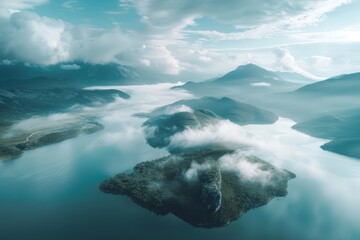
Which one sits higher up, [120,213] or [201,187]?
[201,187]

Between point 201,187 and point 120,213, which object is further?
point 201,187

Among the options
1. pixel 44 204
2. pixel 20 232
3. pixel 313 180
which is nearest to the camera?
pixel 20 232

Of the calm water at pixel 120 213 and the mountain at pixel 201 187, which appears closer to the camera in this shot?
the calm water at pixel 120 213

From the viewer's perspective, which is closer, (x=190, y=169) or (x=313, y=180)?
(x=190, y=169)

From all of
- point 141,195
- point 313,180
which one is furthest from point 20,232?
point 313,180

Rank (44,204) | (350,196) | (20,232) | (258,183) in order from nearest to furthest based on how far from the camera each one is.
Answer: (20,232), (44,204), (258,183), (350,196)

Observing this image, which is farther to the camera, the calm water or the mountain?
the mountain

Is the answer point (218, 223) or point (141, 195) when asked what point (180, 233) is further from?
point (141, 195)

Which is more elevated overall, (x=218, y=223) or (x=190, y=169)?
(x=190, y=169)

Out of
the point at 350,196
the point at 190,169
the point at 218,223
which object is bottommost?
the point at 350,196
